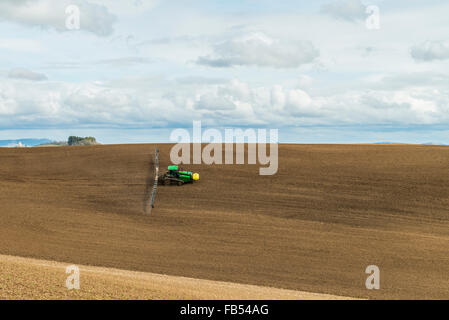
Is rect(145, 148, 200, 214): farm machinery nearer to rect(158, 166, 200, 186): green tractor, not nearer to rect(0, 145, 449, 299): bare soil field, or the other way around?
rect(158, 166, 200, 186): green tractor

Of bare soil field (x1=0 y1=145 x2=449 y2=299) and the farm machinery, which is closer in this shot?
bare soil field (x1=0 y1=145 x2=449 y2=299)

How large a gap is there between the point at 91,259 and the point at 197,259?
4535mm

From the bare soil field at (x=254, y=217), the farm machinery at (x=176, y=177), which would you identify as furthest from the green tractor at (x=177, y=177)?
the bare soil field at (x=254, y=217)

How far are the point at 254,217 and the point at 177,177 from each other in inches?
288

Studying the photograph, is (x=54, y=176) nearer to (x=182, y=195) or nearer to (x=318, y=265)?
(x=182, y=195)

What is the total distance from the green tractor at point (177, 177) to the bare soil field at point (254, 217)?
50 cm

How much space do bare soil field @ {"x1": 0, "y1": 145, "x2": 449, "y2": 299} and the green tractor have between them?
501 mm

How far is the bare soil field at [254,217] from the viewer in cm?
1836

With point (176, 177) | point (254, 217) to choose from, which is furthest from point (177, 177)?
point (254, 217)

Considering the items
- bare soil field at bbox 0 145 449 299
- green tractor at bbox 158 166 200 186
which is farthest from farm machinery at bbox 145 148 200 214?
bare soil field at bbox 0 145 449 299

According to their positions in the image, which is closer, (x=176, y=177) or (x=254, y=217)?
(x=254, y=217)

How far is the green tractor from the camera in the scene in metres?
30.2

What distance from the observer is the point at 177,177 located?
3036 centimetres

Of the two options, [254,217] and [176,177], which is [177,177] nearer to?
[176,177]
